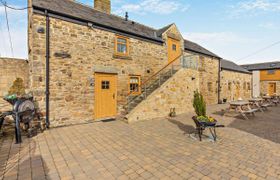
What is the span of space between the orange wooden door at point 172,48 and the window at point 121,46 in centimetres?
433

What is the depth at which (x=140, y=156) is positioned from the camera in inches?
157

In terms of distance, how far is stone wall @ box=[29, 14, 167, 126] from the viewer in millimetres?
6531

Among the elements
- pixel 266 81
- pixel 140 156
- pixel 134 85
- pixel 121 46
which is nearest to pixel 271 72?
pixel 266 81

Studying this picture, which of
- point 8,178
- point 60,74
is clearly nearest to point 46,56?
point 60,74

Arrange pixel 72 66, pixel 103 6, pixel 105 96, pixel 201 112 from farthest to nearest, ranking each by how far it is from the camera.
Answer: pixel 103 6 < pixel 105 96 < pixel 72 66 < pixel 201 112

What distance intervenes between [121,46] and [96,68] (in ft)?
7.95

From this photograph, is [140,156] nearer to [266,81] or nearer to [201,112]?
[201,112]

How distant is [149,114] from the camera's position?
8602 millimetres

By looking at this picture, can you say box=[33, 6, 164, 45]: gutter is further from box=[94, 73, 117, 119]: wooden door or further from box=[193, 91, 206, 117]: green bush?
box=[193, 91, 206, 117]: green bush

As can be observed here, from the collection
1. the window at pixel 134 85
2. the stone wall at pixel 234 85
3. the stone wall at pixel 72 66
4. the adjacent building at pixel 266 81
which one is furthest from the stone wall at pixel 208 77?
the adjacent building at pixel 266 81

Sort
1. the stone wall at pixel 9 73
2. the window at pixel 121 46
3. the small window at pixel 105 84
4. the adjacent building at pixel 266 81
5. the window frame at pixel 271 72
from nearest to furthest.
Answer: the small window at pixel 105 84, the window at pixel 121 46, the stone wall at pixel 9 73, the adjacent building at pixel 266 81, the window frame at pixel 271 72

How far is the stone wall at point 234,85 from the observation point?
61.9ft

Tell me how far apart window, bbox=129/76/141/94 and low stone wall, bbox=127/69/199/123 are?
5.54ft

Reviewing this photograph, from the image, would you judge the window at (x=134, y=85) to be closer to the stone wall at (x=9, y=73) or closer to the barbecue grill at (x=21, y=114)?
the barbecue grill at (x=21, y=114)
